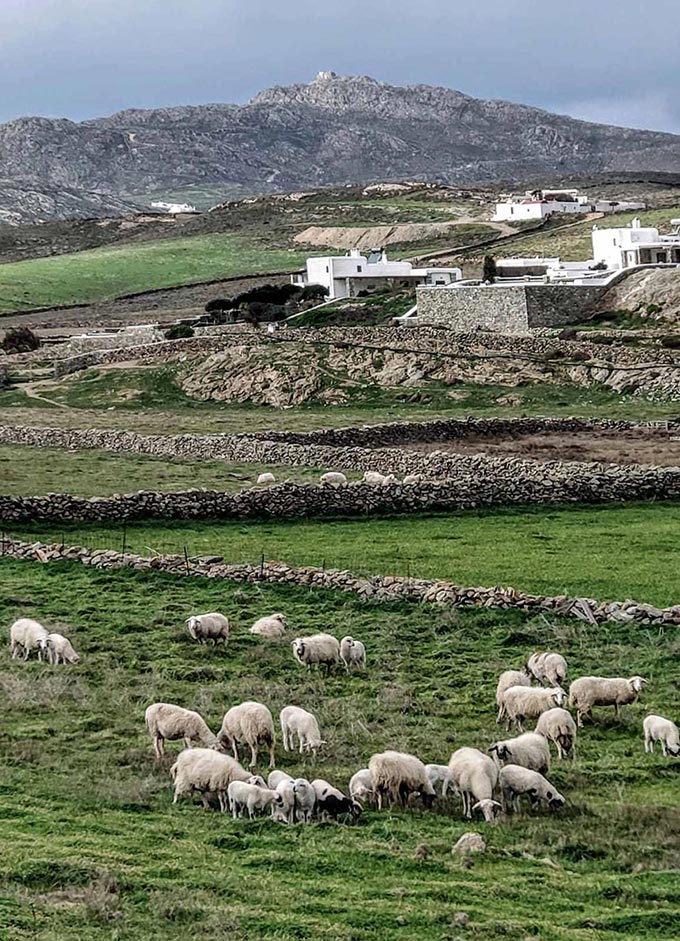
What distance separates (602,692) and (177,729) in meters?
5.65

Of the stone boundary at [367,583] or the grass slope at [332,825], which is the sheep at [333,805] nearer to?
the grass slope at [332,825]

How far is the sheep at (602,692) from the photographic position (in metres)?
17.5

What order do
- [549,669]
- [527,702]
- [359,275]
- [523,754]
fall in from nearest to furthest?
[523,754] < [527,702] < [549,669] < [359,275]

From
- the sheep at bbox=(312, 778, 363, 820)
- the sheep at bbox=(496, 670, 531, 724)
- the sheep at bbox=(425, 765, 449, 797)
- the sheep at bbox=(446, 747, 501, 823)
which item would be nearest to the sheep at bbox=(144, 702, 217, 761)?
the sheep at bbox=(312, 778, 363, 820)

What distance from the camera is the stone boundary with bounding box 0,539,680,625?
21922 mm

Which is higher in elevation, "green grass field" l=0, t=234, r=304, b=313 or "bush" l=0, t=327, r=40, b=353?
"green grass field" l=0, t=234, r=304, b=313

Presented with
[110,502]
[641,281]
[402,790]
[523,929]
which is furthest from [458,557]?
[641,281]

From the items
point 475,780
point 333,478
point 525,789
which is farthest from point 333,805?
point 333,478

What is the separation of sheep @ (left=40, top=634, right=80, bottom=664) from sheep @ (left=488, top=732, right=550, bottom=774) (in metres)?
7.54

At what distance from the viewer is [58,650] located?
19938 millimetres

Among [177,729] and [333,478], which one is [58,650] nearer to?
[177,729]

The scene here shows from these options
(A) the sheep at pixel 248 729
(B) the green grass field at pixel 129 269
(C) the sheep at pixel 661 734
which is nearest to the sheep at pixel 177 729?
(A) the sheep at pixel 248 729

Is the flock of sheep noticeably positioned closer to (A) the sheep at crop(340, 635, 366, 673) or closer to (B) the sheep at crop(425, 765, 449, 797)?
(B) the sheep at crop(425, 765, 449, 797)

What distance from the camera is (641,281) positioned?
266 feet
